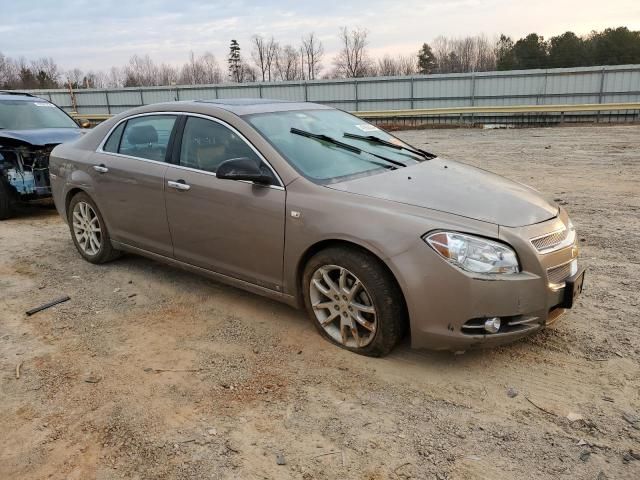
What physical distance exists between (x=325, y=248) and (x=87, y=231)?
3.18 m

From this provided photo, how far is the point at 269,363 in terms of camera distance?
351 centimetres

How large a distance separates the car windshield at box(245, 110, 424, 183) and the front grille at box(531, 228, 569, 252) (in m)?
1.27

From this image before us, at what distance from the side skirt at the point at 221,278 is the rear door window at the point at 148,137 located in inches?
34.8

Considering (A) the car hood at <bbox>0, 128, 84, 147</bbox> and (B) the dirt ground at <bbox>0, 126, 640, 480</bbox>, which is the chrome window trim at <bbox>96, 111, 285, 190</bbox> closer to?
(B) the dirt ground at <bbox>0, 126, 640, 480</bbox>

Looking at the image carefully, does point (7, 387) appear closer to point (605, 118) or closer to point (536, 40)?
point (605, 118)

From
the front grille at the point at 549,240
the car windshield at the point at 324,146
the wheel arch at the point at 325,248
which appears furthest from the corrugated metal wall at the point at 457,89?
the wheel arch at the point at 325,248

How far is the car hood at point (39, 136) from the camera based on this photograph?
7.58 m

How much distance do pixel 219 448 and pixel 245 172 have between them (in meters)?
1.85

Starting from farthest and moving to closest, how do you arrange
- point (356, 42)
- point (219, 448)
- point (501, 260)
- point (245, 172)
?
point (356, 42) → point (245, 172) → point (501, 260) → point (219, 448)

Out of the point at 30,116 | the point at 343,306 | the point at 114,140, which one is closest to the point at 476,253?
the point at 343,306

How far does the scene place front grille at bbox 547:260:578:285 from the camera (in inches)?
123

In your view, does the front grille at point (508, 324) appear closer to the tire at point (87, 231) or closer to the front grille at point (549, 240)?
the front grille at point (549, 240)

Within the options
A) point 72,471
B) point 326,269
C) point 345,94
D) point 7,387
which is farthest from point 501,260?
point 345,94

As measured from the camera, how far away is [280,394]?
315cm
